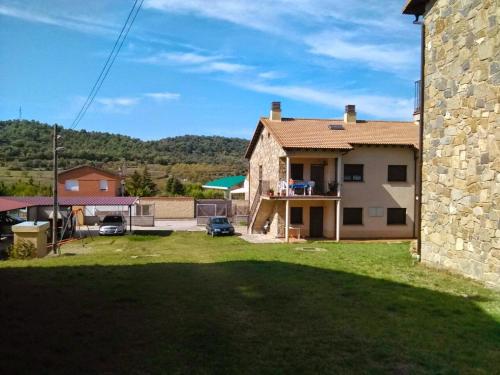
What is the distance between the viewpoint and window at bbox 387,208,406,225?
32.3 m

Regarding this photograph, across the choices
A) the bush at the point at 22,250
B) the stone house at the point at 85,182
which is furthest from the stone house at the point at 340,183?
the stone house at the point at 85,182

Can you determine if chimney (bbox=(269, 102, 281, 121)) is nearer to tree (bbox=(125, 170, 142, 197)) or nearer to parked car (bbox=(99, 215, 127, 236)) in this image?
parked car (bbox=(99, 215, 127, 236))

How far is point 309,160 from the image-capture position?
30812mm

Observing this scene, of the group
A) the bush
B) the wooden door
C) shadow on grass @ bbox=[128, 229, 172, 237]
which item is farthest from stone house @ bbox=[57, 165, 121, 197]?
the bush

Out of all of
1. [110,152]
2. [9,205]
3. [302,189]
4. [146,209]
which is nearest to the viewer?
[9,205]

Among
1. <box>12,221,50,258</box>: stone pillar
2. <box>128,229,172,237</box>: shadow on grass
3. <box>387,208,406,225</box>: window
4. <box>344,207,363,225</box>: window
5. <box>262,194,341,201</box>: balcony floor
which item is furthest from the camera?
<box>128,229,172,237</box>: shadow on grass

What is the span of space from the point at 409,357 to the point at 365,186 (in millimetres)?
26674

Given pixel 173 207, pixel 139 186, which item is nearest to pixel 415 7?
pixel 173 207

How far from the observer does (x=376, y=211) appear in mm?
31922

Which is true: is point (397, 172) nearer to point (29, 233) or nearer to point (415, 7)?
point (415, 7)

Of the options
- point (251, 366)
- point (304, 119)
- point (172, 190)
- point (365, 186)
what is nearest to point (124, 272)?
point (251, 366)

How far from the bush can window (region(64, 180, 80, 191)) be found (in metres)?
30.4

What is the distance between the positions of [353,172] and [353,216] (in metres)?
3.00

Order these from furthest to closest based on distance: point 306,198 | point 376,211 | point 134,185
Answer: point 134,185 → point 376,211 → point 306,198
